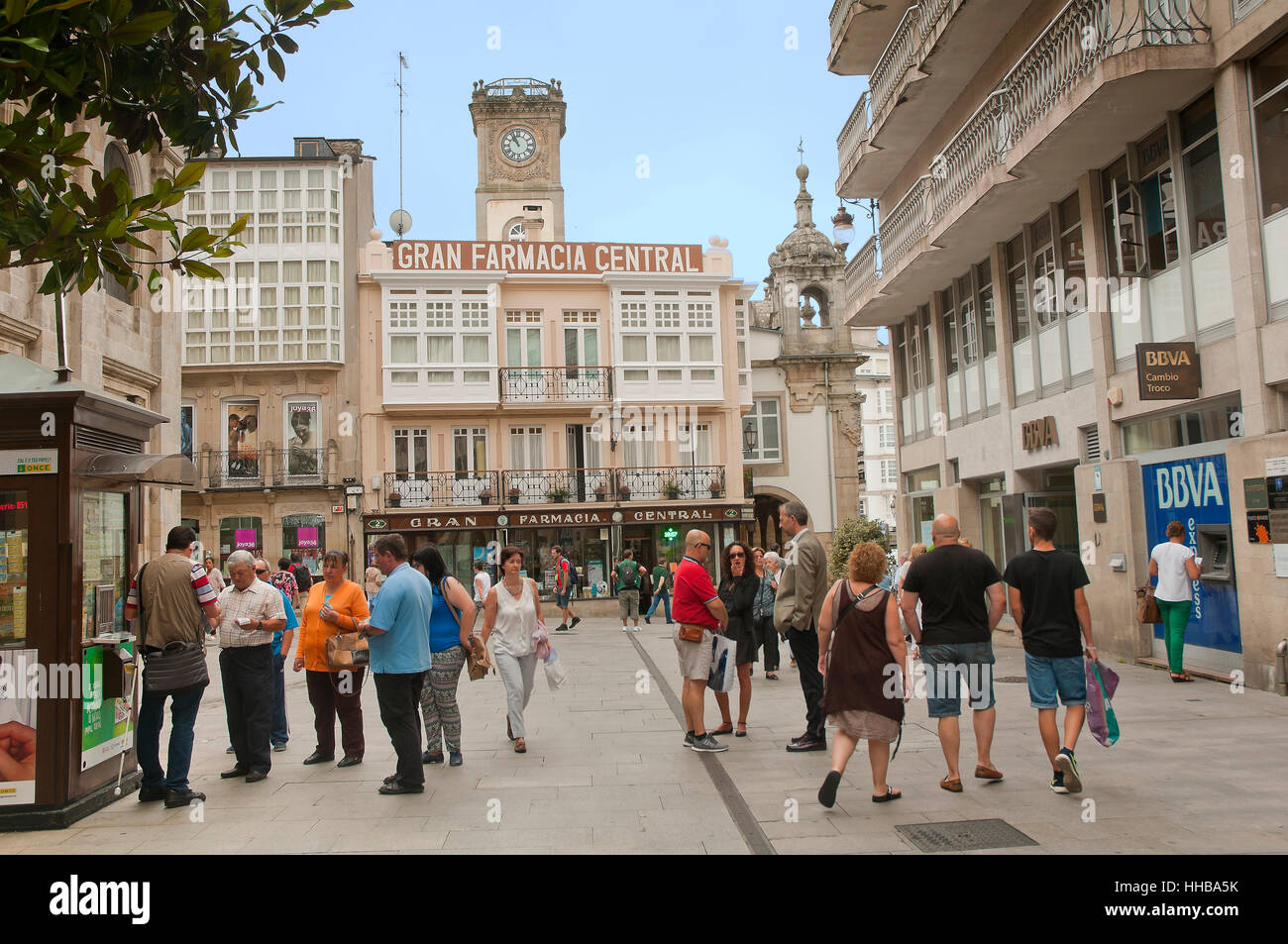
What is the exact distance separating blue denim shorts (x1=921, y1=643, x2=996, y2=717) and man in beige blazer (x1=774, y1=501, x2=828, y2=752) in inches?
61.3

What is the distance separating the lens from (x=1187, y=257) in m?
11.1

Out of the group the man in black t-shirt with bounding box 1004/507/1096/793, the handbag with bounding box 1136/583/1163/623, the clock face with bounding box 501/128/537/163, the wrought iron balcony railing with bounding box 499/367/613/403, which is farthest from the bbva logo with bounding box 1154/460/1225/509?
the clock face with bounding box 501/128/537/163

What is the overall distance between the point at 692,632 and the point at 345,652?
2902 millimetres

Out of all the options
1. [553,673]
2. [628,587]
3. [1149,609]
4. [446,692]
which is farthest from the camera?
[628,587]

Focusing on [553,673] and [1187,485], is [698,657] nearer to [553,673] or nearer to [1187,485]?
[553,673]

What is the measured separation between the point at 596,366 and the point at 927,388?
15733 millimetres

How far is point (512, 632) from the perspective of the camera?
28.4 feet

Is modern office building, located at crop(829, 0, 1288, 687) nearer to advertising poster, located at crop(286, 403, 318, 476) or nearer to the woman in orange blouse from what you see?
the woman in orange blouse

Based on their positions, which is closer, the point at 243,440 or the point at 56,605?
the point at 56,605

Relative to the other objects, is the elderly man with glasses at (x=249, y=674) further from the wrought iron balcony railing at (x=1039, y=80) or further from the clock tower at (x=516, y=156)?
the clock tower at (x=516, y=156)

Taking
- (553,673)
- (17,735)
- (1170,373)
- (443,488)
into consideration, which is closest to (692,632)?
(553,673)

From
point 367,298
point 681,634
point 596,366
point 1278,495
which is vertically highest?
point 367,298

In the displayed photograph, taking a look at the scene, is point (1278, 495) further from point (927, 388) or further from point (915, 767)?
point (927, 388)
